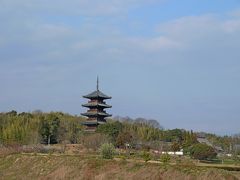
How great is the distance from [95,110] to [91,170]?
36.7 meters

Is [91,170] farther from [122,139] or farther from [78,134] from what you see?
[78,134]

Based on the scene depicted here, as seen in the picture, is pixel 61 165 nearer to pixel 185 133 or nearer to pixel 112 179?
pixel 112 179

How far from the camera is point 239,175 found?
673 inches

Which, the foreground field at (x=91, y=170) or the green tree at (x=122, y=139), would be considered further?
the green tree at (x=122, y=139)

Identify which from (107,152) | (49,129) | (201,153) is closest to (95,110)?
(49,129)

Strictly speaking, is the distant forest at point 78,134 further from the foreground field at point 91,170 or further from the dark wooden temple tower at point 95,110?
the foreground field at point 91,170

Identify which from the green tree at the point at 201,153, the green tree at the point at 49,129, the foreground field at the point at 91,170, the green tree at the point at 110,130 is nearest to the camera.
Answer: the foreground field at the point at 91,170

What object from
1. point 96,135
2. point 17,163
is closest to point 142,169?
point 17,163

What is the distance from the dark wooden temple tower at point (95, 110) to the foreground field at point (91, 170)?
2855 centimetres

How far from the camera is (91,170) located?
20.2 meters

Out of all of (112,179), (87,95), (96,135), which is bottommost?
(112,179)

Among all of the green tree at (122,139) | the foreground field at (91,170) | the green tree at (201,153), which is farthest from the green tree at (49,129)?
the foreground field at (91,170)

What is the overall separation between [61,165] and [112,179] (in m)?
4.50

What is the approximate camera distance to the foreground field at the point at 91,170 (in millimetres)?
16828
